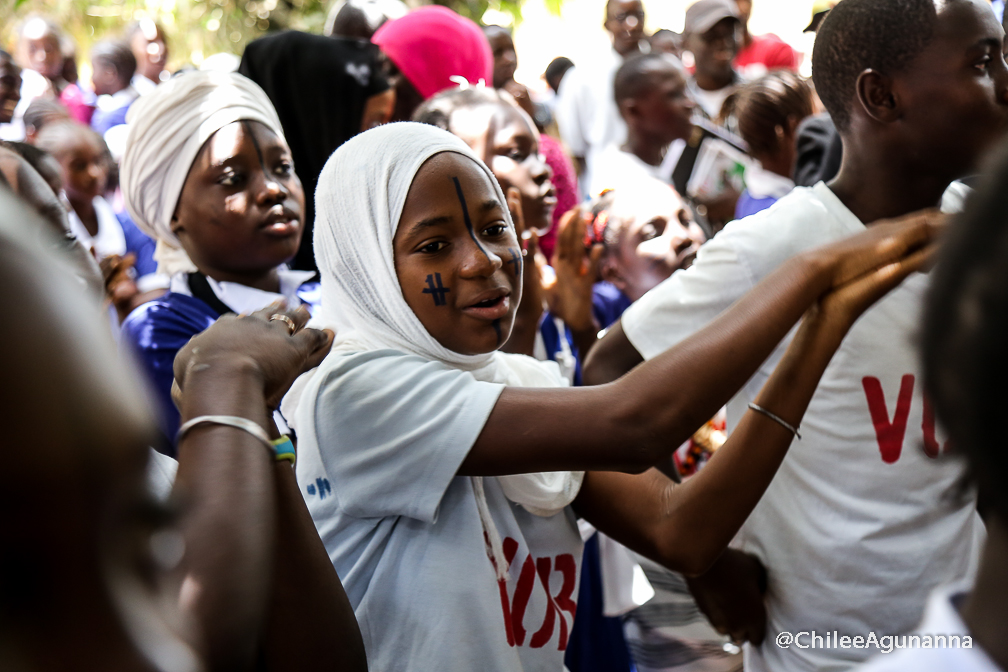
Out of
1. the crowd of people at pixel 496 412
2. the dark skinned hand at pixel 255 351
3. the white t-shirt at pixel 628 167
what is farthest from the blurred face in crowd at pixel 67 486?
the white t-shirt at pixel 628 167

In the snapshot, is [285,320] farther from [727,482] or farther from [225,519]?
[727,482]

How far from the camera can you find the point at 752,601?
1.97 m

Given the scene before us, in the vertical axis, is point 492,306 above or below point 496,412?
above

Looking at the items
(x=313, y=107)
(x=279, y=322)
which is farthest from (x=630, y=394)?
(x=313, y=107)

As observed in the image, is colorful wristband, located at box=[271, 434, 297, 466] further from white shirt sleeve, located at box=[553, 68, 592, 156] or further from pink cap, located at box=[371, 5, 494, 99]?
white shirt sleeve, located at box=[553, 68, 592, 156]

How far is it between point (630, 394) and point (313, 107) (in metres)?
2.21

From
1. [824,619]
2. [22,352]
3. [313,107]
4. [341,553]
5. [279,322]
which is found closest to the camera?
[22,352]

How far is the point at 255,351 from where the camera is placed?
49.3 inches

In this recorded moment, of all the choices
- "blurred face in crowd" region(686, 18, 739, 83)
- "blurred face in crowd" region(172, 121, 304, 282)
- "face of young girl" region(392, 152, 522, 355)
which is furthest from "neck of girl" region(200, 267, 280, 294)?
"blurred face in crowd" region(686, 18, 739, 83)

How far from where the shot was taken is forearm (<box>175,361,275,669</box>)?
93 centimetres

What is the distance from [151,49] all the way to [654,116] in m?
5.73

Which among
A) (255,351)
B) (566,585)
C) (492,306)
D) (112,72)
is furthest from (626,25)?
(255,351)

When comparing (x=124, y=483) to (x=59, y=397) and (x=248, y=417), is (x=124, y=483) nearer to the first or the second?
(x=59, y=397)

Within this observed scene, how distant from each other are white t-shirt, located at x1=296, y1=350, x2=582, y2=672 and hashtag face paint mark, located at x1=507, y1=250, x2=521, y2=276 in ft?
0.82
